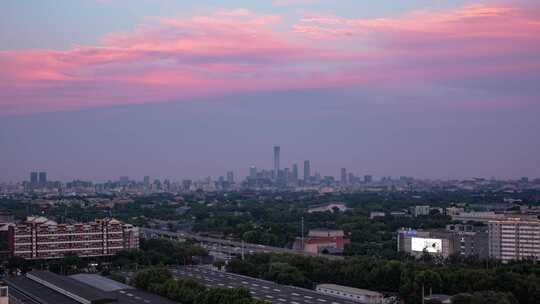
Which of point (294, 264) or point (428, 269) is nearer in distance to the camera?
point (428, 269)

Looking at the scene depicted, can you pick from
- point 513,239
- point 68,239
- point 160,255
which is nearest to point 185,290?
point 160,255

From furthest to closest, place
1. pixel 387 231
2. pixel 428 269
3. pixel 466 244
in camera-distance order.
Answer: pixel 387 231
pixel 466 244
pixel 428 269

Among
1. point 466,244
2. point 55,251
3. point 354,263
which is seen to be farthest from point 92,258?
point 466,244

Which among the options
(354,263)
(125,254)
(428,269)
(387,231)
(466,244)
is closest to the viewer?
(428,269)

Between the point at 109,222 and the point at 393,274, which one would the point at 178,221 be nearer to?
the point at 109,222

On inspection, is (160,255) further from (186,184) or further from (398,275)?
(186,184)

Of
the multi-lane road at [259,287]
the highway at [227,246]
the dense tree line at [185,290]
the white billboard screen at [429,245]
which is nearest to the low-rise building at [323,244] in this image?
the highway at [227,246]
